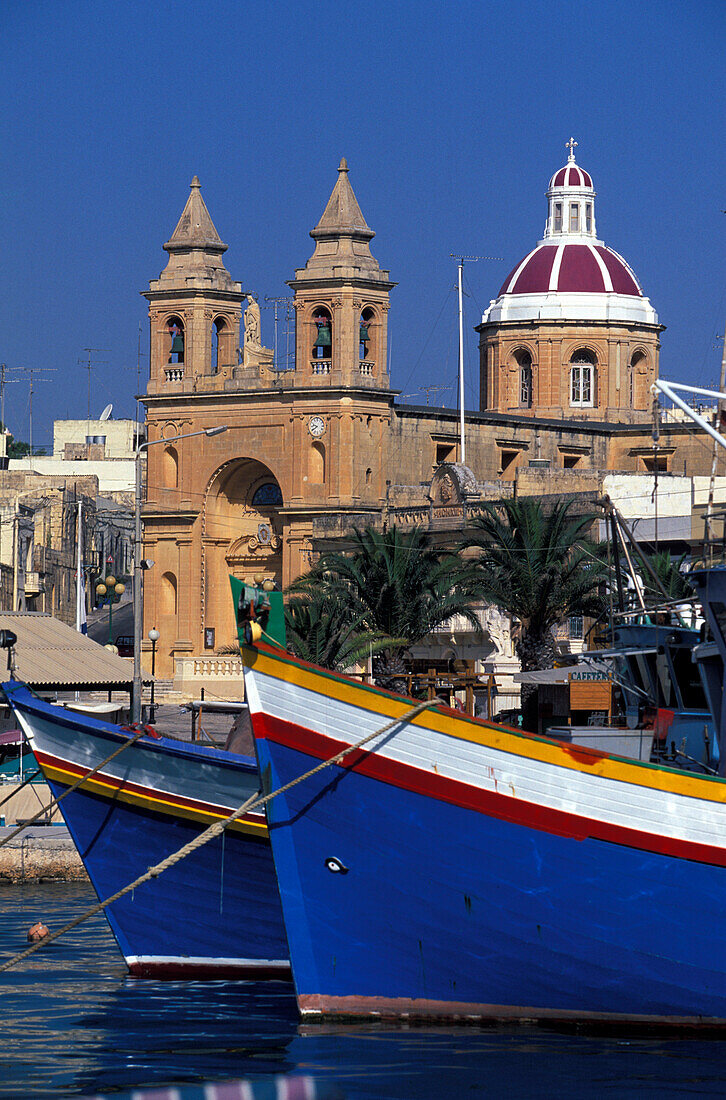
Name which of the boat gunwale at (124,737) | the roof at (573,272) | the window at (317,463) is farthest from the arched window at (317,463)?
the boat gunwale at (124,737)

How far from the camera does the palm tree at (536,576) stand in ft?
128

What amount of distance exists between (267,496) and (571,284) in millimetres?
18286

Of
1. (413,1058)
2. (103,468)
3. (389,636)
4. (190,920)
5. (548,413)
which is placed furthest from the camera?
(103,468)

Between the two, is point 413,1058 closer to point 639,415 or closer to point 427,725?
point 427,725

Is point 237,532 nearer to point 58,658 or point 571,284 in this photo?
point 571,284

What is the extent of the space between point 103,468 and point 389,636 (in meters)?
69.4

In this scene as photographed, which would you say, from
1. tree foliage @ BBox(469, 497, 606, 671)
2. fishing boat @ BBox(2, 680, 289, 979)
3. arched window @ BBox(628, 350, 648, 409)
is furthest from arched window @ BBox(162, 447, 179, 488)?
fishing boat @ BBox(2, 680, 289, 979)

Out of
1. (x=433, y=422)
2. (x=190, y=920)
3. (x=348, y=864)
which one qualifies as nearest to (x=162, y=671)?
(x=433, y=422)

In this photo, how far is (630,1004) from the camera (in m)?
18.1

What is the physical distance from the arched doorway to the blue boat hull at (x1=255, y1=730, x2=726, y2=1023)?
55.6 metres

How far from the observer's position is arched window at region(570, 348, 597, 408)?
85250mm

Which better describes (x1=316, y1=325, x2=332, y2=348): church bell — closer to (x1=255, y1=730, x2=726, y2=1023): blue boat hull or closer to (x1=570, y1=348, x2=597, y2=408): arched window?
(x1=570, y1=348, x2=597, y2=408): arched window

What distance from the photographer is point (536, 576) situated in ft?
127

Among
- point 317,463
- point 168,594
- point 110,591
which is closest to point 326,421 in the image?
point 317,463
